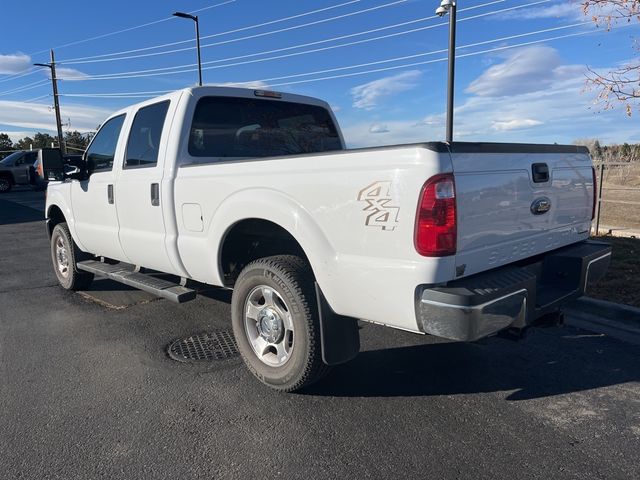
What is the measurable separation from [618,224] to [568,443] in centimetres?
868

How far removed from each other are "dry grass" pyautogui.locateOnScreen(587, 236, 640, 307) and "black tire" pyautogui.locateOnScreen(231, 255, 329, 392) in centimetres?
366

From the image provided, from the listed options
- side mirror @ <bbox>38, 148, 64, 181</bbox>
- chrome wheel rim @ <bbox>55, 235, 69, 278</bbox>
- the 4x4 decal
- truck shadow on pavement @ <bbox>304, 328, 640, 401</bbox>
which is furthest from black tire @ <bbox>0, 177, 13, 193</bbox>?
the 4x4 decal

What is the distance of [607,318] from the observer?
514 cm

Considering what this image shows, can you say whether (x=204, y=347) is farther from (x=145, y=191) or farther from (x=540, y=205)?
(x=540, y=205)

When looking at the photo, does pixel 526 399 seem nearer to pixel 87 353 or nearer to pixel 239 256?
pixel 239 256

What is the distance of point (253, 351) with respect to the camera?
3.79m

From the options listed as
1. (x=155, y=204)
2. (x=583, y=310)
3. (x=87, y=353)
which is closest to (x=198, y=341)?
(x=87, y=353)

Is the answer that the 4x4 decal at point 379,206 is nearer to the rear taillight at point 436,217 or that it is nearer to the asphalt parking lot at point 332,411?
the rear taillight at point 436,217

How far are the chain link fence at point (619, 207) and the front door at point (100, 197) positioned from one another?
6466 mm

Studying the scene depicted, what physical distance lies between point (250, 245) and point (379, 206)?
1632 millimetres

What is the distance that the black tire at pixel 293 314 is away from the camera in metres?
3.29

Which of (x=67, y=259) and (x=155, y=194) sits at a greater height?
(x=155, y=194)

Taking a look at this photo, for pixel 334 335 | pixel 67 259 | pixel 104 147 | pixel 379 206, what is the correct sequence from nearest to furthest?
1. pixel 379 206
2. pixel 334 335
3. pixel 104 147
4. pixel 67 259

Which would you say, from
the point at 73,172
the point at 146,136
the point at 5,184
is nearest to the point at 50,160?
the point at 73,172
